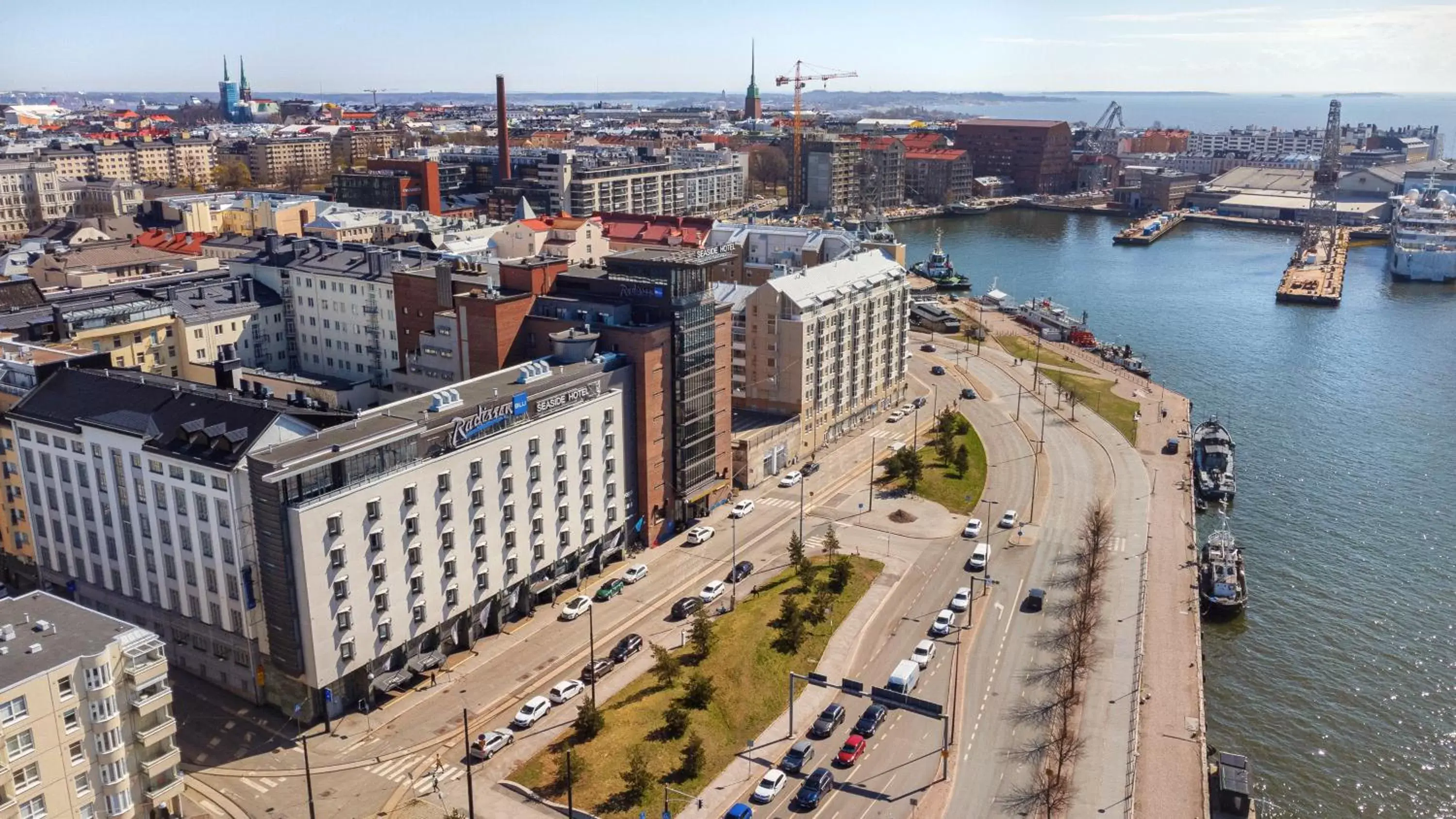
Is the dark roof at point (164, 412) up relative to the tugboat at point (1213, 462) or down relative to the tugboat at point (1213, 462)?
up

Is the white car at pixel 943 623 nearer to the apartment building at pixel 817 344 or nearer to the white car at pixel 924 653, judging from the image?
the white car at pixel 924 653

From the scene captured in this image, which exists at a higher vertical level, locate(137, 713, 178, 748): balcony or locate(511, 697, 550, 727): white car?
locate(137, 713, 178, 748): balcony

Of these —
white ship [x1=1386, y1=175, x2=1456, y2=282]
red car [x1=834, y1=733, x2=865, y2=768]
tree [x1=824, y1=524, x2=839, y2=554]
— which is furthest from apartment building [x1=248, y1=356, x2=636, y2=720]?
white ship [x1=1386, y1=175, x2=1456, y2=282]

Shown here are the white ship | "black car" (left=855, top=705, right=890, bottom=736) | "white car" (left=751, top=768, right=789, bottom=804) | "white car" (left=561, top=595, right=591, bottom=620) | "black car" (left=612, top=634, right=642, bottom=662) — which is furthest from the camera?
the white ship

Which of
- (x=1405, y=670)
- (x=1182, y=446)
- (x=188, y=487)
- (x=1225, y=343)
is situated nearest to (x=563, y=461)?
(x=188, y=487)

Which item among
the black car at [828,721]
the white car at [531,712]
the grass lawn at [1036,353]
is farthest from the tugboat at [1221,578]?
the grass lawn at [1036,353]

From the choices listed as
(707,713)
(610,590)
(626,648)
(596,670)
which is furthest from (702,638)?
(610,590)

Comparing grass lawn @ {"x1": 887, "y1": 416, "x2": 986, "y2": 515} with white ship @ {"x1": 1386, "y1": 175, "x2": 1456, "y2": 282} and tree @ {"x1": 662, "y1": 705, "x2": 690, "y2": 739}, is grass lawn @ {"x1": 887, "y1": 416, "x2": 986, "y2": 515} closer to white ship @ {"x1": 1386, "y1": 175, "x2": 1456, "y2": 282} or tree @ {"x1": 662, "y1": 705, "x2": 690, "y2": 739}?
tree @ {"x1": 662, "y1": 705, "x2": 690, "y2": 739}
